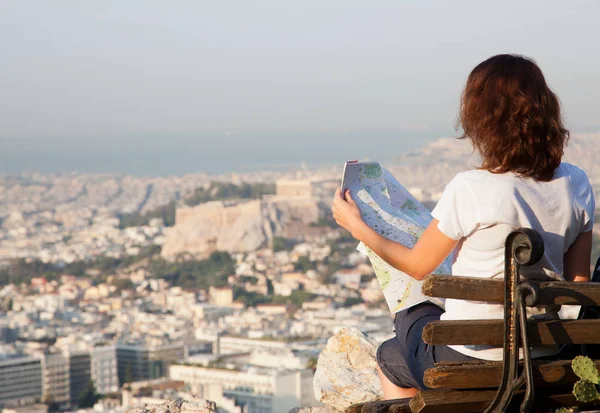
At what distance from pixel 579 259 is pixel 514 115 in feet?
1.19

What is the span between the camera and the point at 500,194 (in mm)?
2086

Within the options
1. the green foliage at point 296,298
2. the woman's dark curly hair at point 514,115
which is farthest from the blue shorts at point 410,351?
the green foliage at point 296,298

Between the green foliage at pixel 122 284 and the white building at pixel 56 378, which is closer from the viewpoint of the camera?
the white building at pixel 56 378

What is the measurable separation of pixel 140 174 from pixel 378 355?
88.1m

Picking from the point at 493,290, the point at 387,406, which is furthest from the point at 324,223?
the point at 493,290

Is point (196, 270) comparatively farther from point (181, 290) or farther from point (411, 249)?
point (411, 249)

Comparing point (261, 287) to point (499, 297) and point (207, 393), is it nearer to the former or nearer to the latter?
point (207, 393)

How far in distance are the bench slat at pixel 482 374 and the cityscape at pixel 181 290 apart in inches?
252

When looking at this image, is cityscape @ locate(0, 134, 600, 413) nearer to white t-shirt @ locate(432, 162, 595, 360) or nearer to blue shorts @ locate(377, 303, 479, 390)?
blue shorts @ locate(377, 303, 479, 390)

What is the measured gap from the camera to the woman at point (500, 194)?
209cm

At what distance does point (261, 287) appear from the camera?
43.7m

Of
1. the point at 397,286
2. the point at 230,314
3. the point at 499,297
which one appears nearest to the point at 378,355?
the point at 397,286

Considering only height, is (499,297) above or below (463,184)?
below

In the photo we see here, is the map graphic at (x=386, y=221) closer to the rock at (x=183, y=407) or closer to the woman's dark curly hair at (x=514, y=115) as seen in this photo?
the woman's dark curly hair at (x=514, y=115)
